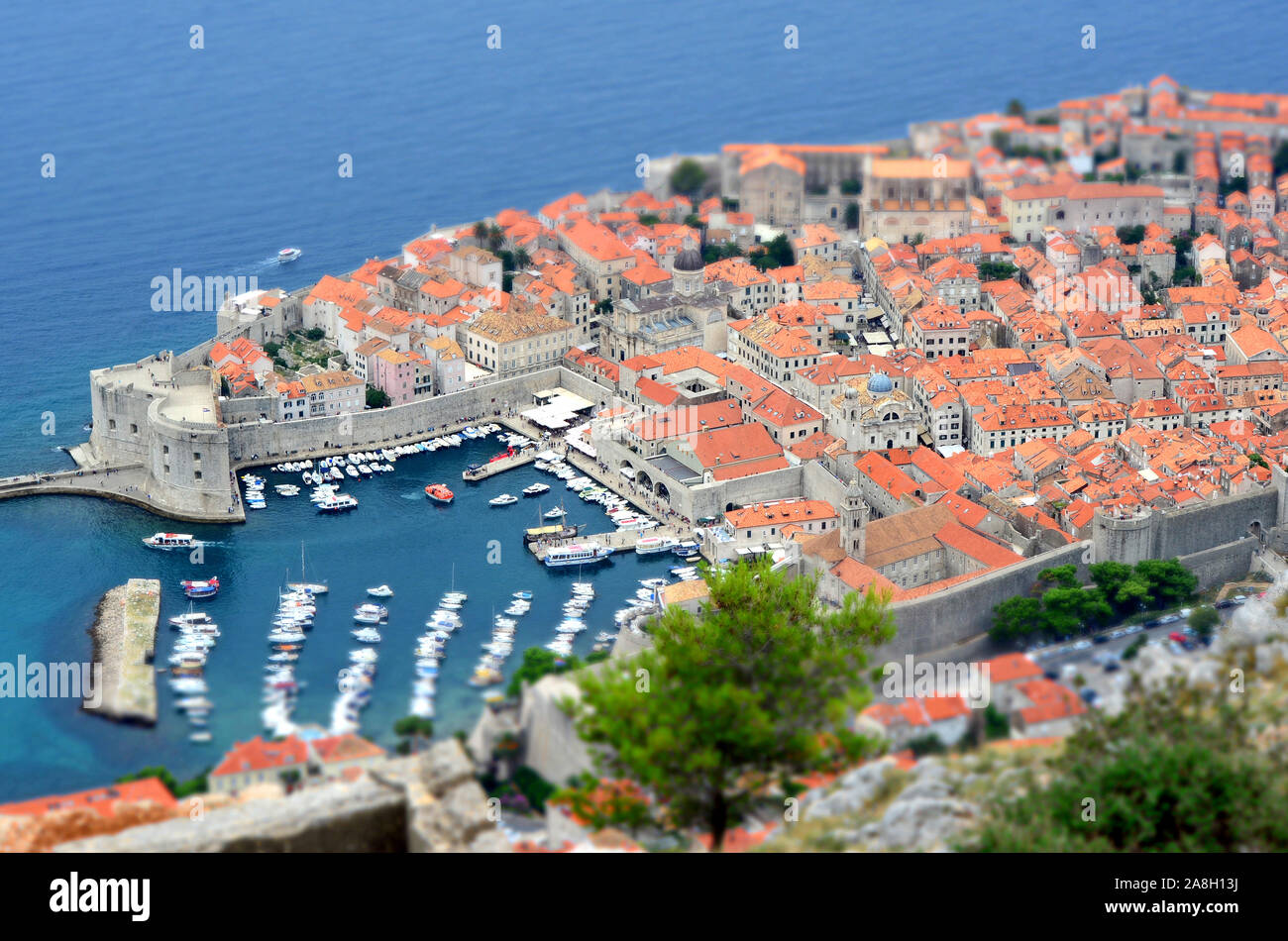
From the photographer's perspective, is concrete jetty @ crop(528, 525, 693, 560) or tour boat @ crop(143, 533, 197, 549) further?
tour boat @ crop(143, 533, 197, 549)

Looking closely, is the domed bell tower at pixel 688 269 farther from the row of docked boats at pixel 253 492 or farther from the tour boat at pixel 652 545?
the row of docked boats at pixel 253 492

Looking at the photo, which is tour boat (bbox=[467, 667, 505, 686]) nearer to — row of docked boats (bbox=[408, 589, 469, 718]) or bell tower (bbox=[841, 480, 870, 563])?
row of docked boats (bbox=[408, 589, 469, 718])

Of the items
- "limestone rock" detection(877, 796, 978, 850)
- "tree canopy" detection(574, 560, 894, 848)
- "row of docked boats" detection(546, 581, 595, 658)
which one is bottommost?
"row of docked boats" detection(546, 581, 595, 658)

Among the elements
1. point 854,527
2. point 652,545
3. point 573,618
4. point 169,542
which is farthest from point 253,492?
point 854,527

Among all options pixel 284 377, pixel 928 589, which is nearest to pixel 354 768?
pixel 928 589

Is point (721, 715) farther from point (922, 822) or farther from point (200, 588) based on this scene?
point (200, 588)

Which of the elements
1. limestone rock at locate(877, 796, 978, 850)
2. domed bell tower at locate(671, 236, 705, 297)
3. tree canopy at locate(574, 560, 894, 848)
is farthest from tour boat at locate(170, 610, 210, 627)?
limestone rock at locate(877, 796, 978, 850)

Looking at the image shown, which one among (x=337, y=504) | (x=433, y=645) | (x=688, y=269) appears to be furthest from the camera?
(x=688, y=269)
